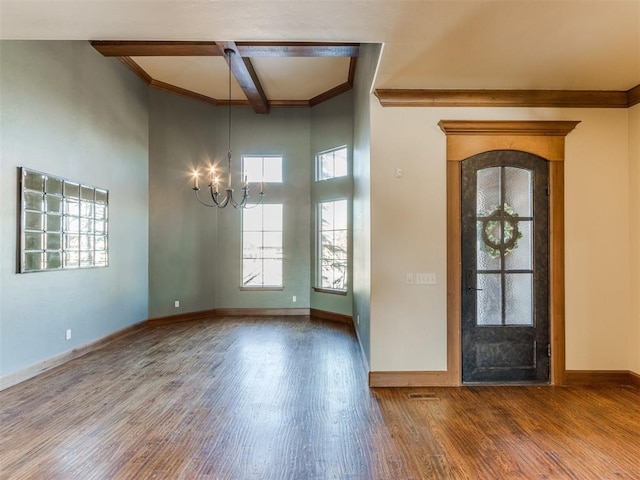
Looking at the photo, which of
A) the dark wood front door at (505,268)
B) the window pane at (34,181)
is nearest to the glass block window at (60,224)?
the window pane at (34,181)

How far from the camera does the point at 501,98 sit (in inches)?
132

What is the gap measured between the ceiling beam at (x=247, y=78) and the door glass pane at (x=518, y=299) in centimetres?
427

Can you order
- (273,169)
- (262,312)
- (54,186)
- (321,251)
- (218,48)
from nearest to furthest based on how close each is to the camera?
1. (54,186)
2. (218,48)
3. (321,251)
4. (262,312)
5. (273,169)

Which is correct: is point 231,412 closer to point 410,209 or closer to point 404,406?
point 404,406

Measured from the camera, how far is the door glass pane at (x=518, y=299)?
135 inches

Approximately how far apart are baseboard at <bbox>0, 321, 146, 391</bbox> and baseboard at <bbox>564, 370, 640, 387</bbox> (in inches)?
218

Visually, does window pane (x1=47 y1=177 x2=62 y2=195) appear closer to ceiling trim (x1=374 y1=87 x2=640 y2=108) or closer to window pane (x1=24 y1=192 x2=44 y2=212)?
window pane (x1=24 y1=192 x2=44 y2=212)

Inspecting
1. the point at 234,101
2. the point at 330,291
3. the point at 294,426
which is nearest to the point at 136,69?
the point at 234,101

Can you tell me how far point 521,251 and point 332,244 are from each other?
3590mm

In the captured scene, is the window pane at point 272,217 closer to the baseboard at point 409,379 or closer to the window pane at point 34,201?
the window pane at point 34,201

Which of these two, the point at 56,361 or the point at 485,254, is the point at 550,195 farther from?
the point at 56,361

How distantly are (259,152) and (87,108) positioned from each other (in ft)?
9.86

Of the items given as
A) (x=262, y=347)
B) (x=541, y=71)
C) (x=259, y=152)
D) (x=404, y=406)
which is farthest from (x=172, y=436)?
(x=259, y=152)

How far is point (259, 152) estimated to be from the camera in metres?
6.88
